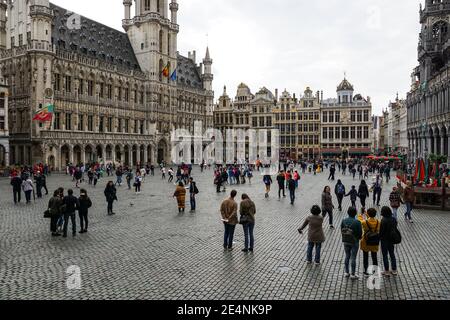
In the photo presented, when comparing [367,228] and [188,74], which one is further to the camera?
[188,74]

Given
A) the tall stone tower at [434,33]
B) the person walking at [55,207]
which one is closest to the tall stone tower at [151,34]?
the tall stone tower at [434,33]

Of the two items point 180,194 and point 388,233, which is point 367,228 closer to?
point 388,233

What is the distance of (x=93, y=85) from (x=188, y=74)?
95.9ft

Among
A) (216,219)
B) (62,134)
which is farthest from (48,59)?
(216,219)

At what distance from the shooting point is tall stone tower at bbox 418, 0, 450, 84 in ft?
169

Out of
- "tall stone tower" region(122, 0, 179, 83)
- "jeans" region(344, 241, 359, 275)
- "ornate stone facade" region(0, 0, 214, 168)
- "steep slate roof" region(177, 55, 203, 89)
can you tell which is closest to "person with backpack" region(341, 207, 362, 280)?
"jeans" region(344, 241, 359, 275)

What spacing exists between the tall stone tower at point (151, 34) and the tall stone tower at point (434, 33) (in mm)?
41070

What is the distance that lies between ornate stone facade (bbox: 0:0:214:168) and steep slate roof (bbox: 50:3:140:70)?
0.60ft

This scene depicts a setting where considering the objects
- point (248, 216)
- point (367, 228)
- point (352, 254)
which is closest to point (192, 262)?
point (248, 216)

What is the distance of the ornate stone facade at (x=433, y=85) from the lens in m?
43.5

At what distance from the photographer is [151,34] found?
2638 inches

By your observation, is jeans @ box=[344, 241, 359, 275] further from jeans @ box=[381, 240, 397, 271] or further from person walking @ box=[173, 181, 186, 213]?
person walking @ box=[173, 181, 186, 213]
